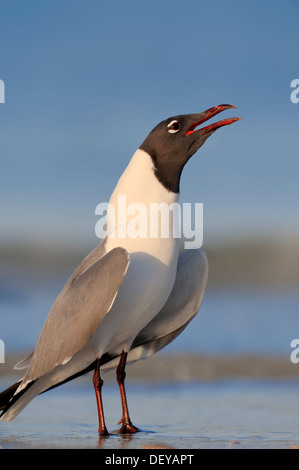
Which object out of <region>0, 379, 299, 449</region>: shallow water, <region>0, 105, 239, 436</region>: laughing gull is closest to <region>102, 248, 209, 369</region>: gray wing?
<region>0, 105, 239, 436</region>: laughing gull

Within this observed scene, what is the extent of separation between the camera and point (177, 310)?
6859 mm

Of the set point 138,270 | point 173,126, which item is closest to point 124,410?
point 138,270

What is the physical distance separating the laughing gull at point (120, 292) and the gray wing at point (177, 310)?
19mm

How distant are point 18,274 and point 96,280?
1630 cm

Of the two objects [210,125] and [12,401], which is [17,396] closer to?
[12,401]

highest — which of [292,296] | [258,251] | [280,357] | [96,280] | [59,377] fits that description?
[258,251]

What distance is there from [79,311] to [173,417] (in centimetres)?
185

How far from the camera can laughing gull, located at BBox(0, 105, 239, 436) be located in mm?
5902

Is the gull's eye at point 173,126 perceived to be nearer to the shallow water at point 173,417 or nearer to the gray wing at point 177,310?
the gray wing at point 177,310

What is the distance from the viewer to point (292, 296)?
1927cm

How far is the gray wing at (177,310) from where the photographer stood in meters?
6.82

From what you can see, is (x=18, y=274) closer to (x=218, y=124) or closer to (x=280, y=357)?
(x=280, y=357)

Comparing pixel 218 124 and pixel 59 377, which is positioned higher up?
pixel 218 124
